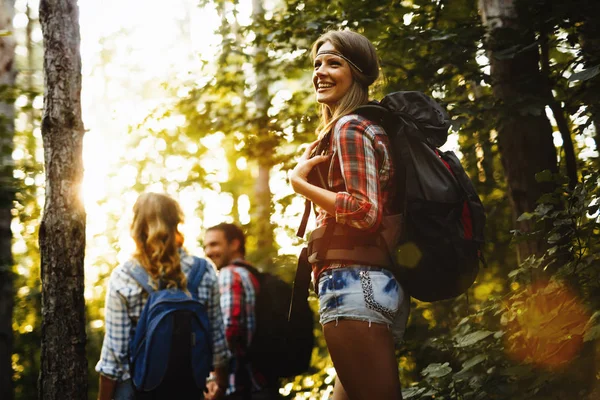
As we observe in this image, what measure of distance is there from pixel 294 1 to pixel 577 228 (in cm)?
372

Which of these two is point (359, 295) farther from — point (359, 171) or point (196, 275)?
point (196, 275)

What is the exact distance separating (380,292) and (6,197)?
14.0 feet

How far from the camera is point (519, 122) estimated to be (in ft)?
15.3

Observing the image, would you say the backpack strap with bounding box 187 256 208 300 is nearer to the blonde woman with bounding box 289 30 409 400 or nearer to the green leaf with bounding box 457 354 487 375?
the blonde woman with bounding box 289 30 409 400

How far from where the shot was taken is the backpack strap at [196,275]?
381 cm

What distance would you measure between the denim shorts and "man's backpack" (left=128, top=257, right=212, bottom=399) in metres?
1.32

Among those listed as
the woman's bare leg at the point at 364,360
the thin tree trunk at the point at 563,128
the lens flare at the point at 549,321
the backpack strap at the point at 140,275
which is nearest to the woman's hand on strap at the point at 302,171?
the woman's bare leg at the point at 364,360

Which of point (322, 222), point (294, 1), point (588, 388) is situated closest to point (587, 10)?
point (588, 388)

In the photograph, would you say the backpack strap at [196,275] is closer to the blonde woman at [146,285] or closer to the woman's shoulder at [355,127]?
the blonde woman at [146,285]

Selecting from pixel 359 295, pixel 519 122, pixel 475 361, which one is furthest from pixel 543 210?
pixel 519 122

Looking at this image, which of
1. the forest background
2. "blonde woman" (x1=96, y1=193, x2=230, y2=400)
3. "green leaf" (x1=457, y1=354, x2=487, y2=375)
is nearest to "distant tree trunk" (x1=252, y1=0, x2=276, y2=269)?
the forest background

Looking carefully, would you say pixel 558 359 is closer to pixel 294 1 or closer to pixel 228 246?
pixel 228 246

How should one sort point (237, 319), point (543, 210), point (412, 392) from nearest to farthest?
point (543, 210) < point (412, 392) < point (237, 319)

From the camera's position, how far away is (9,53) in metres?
7.67
